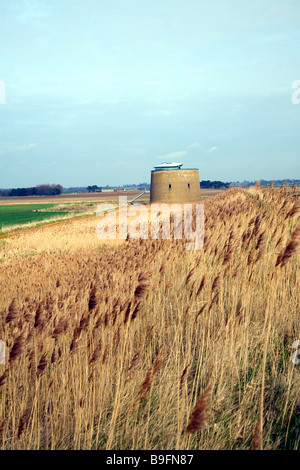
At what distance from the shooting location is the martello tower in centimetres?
4259

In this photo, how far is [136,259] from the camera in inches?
210

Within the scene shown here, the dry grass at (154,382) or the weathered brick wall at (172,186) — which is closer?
the dry grass at (154,382)

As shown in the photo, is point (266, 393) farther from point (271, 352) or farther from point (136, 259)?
point (136, 259)

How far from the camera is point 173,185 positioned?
4266cm

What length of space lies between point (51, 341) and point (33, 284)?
12.8 feet

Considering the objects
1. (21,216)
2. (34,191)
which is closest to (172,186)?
(21,216)

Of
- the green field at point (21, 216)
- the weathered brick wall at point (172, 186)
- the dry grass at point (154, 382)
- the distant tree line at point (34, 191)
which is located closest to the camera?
the dry grass at point (154, 382)

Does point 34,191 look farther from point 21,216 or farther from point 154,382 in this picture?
point 154,382

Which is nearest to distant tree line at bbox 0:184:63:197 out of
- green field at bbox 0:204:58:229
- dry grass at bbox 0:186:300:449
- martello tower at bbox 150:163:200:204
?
green field at bbox 0:204:58:229

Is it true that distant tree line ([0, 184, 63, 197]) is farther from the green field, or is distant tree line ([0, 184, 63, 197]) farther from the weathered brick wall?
the weathered brick wall

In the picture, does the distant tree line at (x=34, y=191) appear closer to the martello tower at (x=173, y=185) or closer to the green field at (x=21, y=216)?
the green field at (x=21, y=216)

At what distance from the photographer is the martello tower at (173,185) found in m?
42.6

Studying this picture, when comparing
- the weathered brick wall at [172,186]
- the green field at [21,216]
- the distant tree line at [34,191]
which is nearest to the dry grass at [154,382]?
the green field at [21,216]
